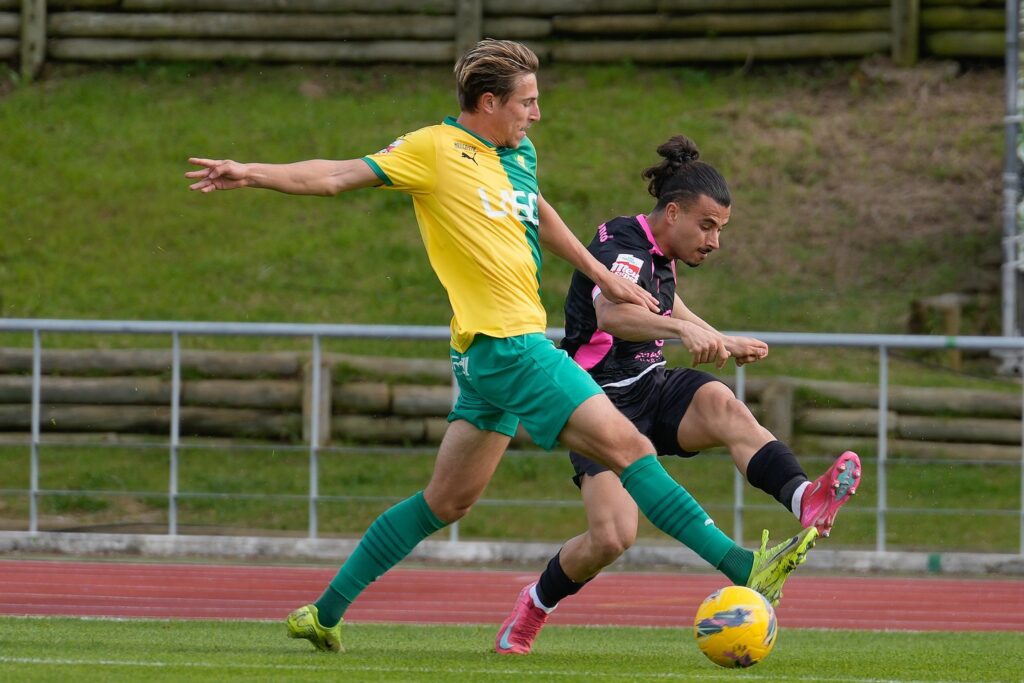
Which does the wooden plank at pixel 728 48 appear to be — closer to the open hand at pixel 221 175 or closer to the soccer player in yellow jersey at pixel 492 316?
the soccer player in yellow jersey at pixel 492 316

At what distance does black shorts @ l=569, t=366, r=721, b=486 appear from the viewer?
5820 millimetres

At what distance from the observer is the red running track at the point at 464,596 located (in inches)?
317

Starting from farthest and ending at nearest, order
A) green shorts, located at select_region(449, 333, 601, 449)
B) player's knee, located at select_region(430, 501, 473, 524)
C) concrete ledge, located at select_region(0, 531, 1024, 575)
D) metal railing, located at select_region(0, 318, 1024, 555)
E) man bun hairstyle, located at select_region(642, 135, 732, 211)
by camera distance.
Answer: concrete ledge, located at select_region(0, 531, 1024, 575) < metal railing, located at select_region(0, 318, 1024, 555) < man bun hairstyle, located at select_region(642, 135, 732, 211) < player's knee, located at select_region(430, 501, 473, 524) < green shorts, located at select_region(449, 333, 601, 449)

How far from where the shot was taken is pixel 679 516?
5.00 meters

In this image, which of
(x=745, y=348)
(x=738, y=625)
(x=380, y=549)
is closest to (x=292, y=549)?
(x=380, y=549)

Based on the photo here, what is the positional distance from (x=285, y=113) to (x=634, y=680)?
14.3 metres

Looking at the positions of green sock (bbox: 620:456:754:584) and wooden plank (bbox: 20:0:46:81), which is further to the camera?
wooden plank (bbox: 20:0:46:81)

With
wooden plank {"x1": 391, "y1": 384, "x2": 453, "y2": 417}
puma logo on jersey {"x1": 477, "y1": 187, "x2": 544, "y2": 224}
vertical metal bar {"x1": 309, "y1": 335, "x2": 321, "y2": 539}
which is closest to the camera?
puma logo on jersey {"x1": 477, "y1": 187, "x2": 544, "y2": 224}

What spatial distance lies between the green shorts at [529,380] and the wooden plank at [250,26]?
14307 millimetres

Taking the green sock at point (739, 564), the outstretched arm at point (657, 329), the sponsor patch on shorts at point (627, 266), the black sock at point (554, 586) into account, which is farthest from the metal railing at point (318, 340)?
the green sock at point (739, 564)

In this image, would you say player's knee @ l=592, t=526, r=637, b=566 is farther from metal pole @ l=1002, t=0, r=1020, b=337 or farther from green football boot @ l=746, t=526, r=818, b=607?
metal pole @ l=1002, t=0, r=1020, b=337

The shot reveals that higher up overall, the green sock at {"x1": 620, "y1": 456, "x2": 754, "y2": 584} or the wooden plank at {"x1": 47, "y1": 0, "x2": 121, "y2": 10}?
the wooden plank at {"x1": 47, "y1": 0, "x2": 121, "y2": 10}

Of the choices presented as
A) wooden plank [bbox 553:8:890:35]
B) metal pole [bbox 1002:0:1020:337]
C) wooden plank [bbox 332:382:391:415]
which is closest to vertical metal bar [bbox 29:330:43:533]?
wooden plank [bbox 332:382:391:415]

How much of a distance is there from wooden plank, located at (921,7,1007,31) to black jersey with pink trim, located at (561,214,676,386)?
13172 mm
